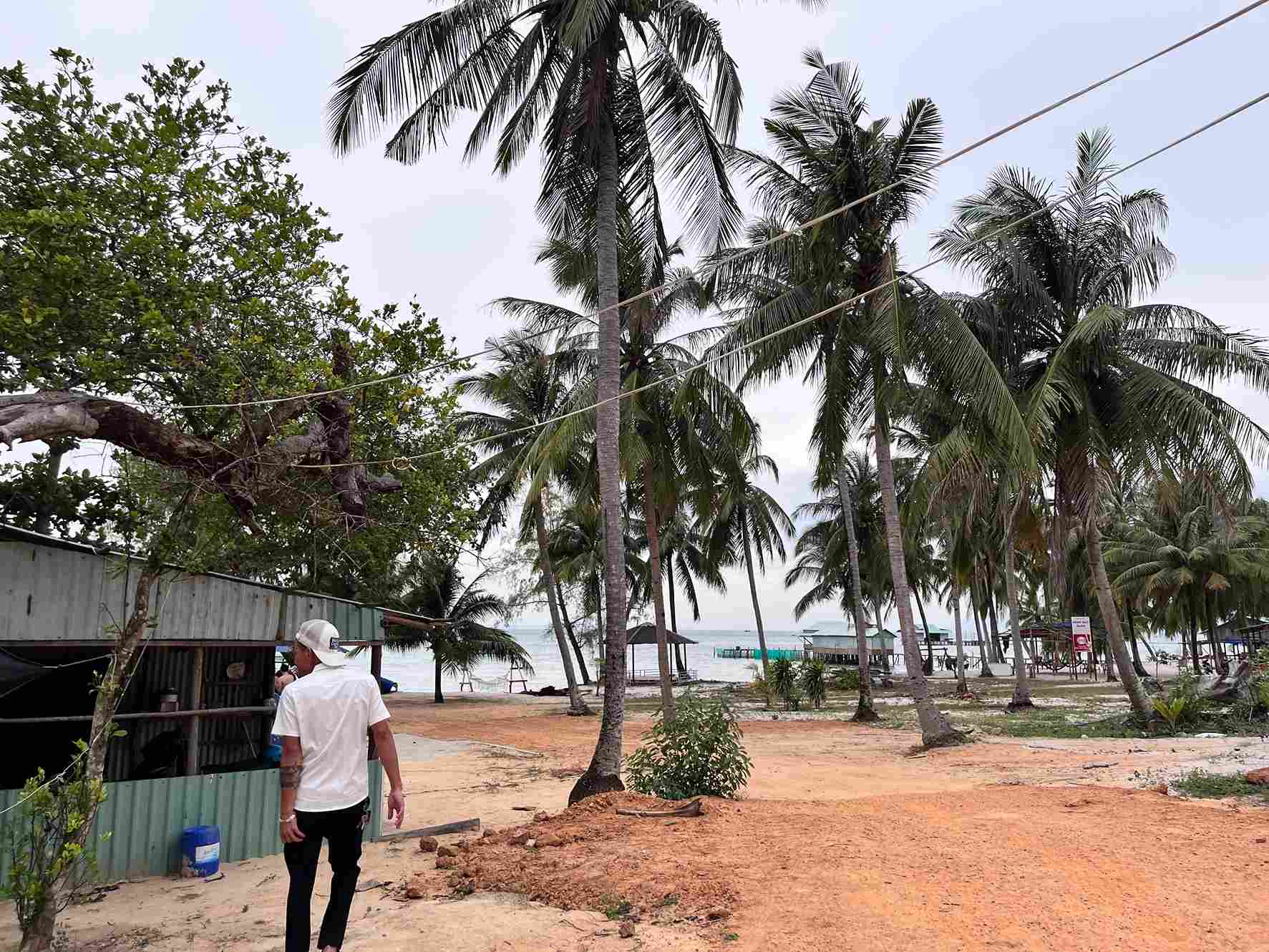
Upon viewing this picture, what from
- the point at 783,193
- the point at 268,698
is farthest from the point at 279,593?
the point at 783,193

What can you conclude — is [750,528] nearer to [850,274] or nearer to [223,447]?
[850,274]

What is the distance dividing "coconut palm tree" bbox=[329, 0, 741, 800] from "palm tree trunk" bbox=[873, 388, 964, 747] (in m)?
5.57

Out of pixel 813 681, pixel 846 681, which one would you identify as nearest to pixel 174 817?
pixel 813 681

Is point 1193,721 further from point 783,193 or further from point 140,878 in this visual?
point 140,878

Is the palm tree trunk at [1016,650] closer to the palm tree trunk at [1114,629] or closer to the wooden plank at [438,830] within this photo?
the palm tree trunk at [1114,629]

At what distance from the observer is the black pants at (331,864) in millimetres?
3916

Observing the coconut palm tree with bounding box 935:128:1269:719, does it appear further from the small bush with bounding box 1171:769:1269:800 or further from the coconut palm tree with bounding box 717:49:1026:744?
the small bush with bounding box 1171:769:1269:800

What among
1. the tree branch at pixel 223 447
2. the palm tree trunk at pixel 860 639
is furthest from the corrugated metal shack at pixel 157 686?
the palm tree trunk at pixel 860 639

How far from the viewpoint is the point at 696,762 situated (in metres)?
9.22

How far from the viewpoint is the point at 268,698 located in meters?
9.35

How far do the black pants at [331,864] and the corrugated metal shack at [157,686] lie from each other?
7.82ft

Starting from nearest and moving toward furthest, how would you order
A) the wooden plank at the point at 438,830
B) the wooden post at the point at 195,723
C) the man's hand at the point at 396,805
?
1. the man's hand at the point at 396,805
2. the wooden post at the point at 195,723
3. the wooden plank at the point at 438,830

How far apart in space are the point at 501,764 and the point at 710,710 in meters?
6.07

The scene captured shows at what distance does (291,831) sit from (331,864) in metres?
0.27
